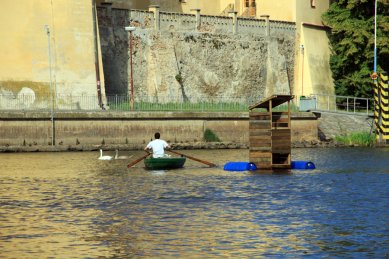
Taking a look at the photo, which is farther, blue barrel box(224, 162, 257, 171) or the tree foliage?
the tree foliage

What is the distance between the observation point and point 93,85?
53.9 m

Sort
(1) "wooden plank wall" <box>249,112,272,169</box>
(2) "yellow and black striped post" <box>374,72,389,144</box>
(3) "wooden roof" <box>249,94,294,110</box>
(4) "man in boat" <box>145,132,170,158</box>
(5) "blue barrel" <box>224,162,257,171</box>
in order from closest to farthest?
(1) "wooden plank wall" <box>249,112,272,169</box>
(3) "wooden roof" <box>249,94,294,110</box>
(5) "blue barrel" <box>224,162,257,171</box>
(4) "man in boat" <box>145,132,170,158</box>
(2) "yellow and black striped post" <box>374,72,389,144</box>

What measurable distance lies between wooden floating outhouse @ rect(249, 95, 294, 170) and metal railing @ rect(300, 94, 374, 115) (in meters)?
24.9

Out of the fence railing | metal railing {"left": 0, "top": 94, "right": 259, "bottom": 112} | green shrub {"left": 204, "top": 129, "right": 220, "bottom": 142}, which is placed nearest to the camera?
metal railing {"left": 0, "top": 94, "right": 259, "bottom": 112}

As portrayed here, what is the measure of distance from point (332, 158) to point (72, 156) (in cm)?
1105

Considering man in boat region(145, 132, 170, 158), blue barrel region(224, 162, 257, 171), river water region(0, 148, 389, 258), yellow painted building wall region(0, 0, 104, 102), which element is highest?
yellow painted building wall region(0, 0, 104, 102)

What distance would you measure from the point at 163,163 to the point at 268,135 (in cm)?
442

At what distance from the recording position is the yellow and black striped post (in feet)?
178

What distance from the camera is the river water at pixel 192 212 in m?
19.8

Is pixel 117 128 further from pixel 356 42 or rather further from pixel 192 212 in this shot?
pixel 192 212

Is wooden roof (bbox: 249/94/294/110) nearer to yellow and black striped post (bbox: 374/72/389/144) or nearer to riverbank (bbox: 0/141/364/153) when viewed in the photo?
riverbank (bbox: 0/141/364/153)

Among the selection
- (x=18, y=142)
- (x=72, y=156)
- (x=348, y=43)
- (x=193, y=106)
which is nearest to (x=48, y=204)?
(x=72, y=156)

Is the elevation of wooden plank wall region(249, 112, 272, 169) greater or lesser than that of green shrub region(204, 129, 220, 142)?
greater

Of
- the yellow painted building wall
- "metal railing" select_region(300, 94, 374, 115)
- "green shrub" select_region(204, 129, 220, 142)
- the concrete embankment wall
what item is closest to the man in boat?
the concrete embankment wall
